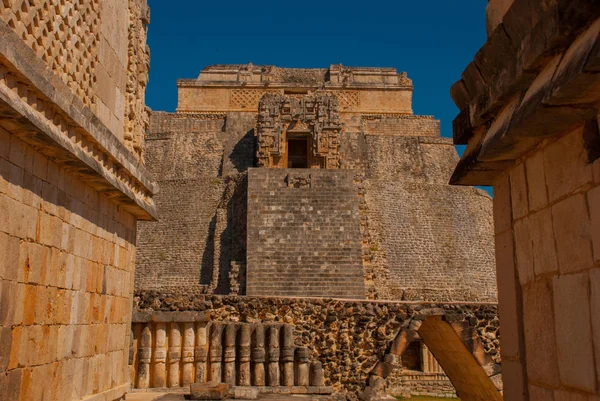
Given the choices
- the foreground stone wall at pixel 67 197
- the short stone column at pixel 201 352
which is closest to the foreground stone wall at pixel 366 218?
the short stone column at pixel 201 352

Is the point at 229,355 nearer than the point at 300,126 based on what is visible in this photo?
Yes

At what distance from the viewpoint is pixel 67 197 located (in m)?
4.07

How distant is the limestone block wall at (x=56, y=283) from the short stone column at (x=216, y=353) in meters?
2.29

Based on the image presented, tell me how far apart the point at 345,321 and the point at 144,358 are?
389cm

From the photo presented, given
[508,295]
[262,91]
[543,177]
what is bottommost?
[508,295]

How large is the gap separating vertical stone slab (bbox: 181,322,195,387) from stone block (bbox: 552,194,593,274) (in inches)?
217

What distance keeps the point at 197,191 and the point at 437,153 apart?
37.1 feet

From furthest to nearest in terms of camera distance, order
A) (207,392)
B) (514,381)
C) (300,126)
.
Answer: (300,126) < (207,392) < (514,381)

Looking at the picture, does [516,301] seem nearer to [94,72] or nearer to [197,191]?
[94,72]

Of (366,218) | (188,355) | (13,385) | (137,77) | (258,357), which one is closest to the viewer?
(13,385)

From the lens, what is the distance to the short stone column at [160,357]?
7.12 m

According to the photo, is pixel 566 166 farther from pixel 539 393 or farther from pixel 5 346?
pixel 5 346

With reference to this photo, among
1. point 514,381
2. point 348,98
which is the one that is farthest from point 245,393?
point 348,98

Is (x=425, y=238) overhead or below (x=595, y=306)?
overhead
